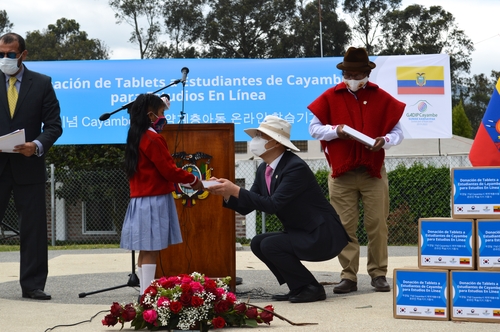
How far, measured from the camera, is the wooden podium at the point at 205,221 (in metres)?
6.72

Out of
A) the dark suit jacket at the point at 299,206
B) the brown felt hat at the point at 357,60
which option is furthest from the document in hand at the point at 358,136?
the brown felt hat at the point at 357,60

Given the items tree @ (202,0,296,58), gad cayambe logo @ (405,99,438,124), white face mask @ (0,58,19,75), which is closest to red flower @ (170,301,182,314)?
white face mask @ (0,58,19,75)

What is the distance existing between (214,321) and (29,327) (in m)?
1.30

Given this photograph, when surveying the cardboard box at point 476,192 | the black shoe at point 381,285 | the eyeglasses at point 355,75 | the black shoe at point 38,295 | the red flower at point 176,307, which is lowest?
the black shoe at point 38,295

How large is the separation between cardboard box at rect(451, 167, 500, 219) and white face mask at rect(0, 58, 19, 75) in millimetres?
3827

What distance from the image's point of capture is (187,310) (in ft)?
15.9

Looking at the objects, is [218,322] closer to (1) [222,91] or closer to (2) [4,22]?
(1) [222,91]

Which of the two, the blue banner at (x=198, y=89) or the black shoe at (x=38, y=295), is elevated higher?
the blue banner at (x=198, y=89)

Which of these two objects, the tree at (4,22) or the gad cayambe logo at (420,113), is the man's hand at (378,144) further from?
the tree at (4,22)

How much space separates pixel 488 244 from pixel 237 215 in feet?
42.3

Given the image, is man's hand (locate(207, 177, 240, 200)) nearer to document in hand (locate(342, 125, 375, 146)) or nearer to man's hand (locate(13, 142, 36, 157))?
document in hand (locate(342, 125, 375, 146))

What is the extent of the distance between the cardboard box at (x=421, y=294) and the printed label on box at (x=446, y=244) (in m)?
0.09

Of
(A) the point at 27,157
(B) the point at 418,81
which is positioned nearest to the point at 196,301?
(A) the point at 27,157

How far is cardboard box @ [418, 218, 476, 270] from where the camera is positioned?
5.19 m
